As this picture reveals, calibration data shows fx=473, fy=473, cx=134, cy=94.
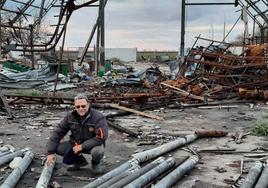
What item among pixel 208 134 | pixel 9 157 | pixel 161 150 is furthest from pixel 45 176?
pixel 208 134

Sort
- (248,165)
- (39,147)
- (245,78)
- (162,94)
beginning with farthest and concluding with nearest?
(245,78) → (162,94) → (39,147) → (248,165)

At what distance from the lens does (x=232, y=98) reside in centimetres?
1662

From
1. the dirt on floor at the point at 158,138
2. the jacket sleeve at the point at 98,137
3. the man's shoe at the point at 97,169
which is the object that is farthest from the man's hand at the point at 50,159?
the man's shoe at the point at 97,169

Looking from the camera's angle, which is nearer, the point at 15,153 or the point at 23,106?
the point at 15,153

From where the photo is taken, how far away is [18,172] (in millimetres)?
6422

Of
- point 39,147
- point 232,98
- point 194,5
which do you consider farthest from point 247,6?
point 39,147

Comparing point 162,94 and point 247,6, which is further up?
point 247,6

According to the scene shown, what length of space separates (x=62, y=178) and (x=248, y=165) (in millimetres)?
2895

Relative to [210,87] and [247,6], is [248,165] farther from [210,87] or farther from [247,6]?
[247,6]

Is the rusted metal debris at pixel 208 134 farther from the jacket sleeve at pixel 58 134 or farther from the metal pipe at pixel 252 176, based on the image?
the jacket sleeve at pixel 58 134

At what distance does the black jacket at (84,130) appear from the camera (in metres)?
6.77

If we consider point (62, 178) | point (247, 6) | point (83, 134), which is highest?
point (247, 6)

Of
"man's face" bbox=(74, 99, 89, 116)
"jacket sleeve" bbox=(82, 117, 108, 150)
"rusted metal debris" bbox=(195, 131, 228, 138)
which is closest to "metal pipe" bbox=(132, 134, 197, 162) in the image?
"rusted metal debris" bbox=(195, 131, 228, 138)

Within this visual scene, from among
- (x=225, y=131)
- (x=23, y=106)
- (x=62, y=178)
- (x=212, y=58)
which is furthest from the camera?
(x=212, y=58)
